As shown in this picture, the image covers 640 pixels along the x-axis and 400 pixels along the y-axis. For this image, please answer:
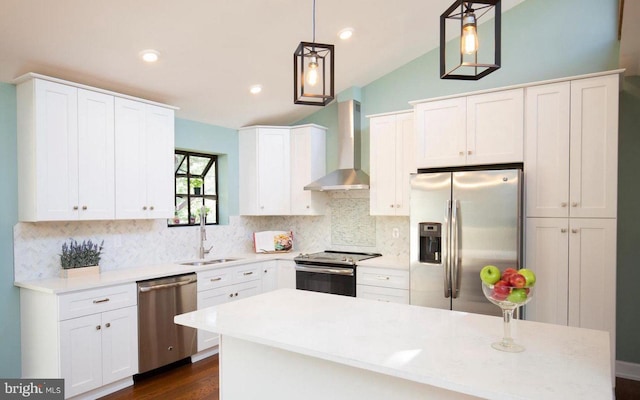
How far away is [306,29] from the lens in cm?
339

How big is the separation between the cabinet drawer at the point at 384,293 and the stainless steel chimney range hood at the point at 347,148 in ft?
3.90

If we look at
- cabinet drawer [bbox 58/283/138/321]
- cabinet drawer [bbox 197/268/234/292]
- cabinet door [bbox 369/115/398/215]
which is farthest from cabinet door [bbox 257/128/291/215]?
cabinet drawer [bbox 58/283/138/321]

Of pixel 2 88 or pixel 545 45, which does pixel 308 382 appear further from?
pixel 545 45

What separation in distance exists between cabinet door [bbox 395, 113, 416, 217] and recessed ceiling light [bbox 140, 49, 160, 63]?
7.71 ft

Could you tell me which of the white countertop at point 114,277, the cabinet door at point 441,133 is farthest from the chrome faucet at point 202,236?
the cabinet door at point 441,133

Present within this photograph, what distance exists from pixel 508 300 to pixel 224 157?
4.09m

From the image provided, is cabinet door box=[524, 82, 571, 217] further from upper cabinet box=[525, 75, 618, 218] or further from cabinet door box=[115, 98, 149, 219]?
cabinet door box=[115, 98, 149, 219]

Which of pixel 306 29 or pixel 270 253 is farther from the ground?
pixel 306 29

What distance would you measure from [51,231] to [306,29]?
2762 mm

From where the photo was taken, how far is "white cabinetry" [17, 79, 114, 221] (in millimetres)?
3027

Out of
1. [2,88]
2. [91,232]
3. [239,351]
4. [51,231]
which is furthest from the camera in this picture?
[91,232]

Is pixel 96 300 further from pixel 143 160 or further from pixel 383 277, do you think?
pixel 383 277

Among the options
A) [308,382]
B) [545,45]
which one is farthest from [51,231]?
[545,45]

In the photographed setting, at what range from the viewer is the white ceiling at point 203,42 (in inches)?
107
